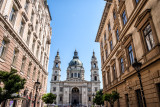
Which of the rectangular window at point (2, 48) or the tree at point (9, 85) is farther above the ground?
the rectangular window at point (2, 48)

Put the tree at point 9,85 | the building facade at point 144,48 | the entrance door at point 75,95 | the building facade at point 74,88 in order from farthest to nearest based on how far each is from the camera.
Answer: the entrance door at point 75,95
the building facade at point 74,88
the building facade at point 144,48
the tree at point 9,85

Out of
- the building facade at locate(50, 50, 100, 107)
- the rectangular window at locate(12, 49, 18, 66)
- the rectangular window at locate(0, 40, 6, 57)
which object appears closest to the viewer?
the rectangular window at locate(0, 40, 6, 57)

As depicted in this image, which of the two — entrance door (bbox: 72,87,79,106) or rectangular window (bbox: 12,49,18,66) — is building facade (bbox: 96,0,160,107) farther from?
entrance door (bbox: 72,87,79,106)

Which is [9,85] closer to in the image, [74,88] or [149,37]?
[149,37]

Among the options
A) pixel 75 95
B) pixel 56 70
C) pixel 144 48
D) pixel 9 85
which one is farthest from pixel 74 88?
pixel 9 85

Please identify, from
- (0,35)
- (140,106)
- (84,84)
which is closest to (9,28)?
(0,35)

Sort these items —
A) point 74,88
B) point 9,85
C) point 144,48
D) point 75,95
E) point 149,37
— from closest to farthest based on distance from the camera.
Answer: point 9,85, point 149,37, point 144,48, point 75,95, point 74,88

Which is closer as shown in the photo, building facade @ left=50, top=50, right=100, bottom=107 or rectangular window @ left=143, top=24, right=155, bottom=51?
rectangular window @ left=143, top=24, right=155, bottom=51

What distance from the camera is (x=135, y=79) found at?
1152cm

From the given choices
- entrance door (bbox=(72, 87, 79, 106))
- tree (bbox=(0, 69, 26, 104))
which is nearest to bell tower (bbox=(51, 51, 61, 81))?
entrance door (bbox=(72, 87, 79, 106))

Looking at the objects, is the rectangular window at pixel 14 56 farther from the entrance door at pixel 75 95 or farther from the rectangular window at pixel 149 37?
the entrance door at pixel 75 95

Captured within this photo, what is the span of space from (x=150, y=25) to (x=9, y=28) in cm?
1249

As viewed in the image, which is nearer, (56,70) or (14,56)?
(14,56)

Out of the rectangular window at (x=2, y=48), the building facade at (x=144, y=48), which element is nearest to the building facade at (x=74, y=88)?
the building facade at (x=144, y=48)
